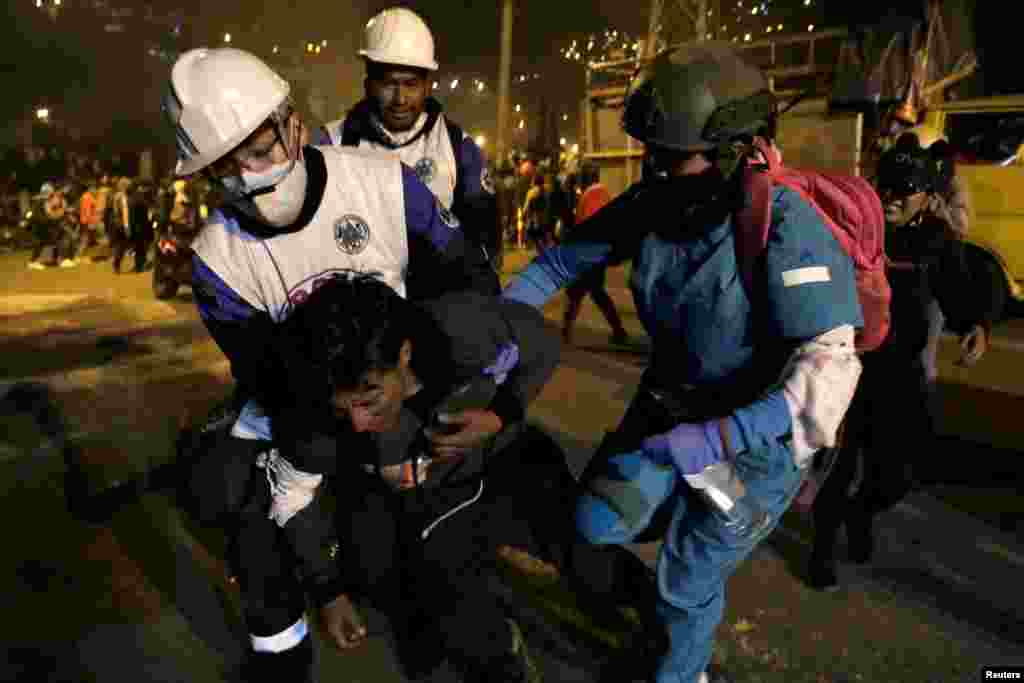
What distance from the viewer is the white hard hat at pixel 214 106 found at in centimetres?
204

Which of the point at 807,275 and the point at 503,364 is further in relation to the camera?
the point at 503,364

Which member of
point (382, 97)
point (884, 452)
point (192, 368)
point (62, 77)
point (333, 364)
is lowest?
point (192, 368)

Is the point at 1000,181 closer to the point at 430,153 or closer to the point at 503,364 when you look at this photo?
the point at 430,153

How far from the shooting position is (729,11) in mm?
31906

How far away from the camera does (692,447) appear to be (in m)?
1.66

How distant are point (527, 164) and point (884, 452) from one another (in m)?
13.9

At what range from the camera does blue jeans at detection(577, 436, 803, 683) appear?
1872mm

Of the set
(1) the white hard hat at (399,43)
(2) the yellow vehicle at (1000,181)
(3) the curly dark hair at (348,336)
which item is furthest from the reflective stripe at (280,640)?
(2) the yellow vehicle at (1000,181)

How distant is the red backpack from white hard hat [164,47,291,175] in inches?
52.7

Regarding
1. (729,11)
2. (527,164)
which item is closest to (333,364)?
(527,164)

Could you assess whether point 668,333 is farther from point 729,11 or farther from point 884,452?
point 729,11

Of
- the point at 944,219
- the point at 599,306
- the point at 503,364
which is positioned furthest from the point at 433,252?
the point at 599,306

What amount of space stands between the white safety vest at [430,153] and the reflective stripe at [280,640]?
195 centimetres

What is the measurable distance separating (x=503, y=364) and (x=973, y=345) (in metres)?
2.21
